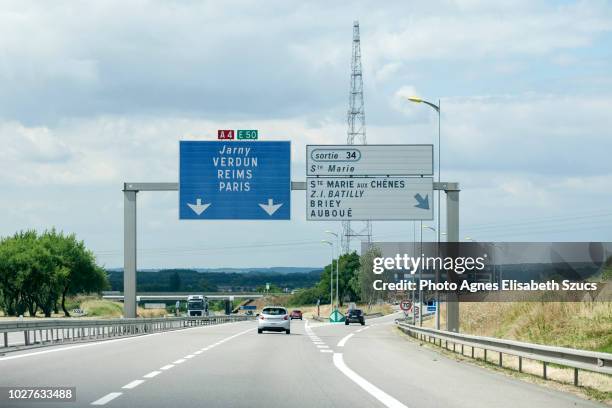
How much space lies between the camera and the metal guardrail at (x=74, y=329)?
2948cm

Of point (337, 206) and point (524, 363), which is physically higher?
point (337, 206)

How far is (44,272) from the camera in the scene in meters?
97.6

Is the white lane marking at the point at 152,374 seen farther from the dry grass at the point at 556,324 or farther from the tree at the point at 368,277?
the tree at the point at 368,277

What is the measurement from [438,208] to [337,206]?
4535 mm

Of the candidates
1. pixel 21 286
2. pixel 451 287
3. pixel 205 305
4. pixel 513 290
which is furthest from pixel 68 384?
pixel 205 305

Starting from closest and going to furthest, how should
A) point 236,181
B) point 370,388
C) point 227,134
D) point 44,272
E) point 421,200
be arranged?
point 370,388 → point 236,181 → point 227,134 → point 421,200 → point 44,272

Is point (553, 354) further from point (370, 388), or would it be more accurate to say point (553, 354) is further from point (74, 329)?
point (74, 329)

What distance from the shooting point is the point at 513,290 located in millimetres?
49781

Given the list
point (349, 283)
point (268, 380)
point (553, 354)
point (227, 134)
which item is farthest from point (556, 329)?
point (349, 283)

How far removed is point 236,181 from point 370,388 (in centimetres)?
2649

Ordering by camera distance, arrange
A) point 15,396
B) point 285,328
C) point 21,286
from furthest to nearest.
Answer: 1. point 21,286
2. point 285,328
3. point 15,396

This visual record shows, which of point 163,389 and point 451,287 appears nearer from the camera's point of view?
point 163,389

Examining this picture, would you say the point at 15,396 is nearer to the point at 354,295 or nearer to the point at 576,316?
the point at 576,316

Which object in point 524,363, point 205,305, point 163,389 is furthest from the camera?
point 205,305
